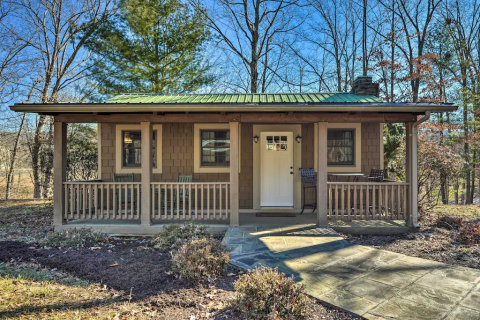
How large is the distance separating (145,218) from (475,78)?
46.6 feet

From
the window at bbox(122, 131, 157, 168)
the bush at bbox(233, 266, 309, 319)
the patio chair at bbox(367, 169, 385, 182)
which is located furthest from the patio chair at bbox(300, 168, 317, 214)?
the bush at bbox(233, 266, 309, 319)

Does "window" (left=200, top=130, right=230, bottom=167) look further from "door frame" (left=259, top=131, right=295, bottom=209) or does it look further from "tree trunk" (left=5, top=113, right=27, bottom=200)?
"tree trunk" (left=5, top=113, right=27, bottom=200)

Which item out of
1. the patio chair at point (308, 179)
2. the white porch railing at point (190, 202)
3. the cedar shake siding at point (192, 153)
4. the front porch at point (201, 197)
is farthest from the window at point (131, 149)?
the patio chair at point (308, 179)

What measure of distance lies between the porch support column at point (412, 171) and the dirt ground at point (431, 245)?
0.36 meters

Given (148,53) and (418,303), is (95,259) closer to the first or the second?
(418,303)

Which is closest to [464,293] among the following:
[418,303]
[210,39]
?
[418,303]

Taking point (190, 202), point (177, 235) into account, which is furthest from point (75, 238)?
point (190, 202)

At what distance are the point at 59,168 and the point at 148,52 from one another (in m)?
8.58

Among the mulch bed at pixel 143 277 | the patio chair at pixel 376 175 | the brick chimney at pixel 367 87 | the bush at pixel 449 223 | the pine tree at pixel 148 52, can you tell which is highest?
the pine tree at pixel 148 52

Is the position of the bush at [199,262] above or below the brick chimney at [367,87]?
below

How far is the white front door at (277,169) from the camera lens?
6.80m

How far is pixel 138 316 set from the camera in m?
2.44

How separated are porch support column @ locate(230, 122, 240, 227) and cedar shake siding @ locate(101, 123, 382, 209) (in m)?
1.53

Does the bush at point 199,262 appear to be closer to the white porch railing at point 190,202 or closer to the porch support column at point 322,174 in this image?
the white porch railing at point 190,202
